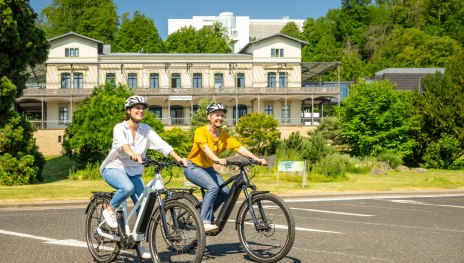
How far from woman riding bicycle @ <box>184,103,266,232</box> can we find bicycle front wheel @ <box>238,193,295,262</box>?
492 mm

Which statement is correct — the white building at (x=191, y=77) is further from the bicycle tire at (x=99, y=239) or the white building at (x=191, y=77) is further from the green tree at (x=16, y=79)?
the bicycle tire at (x=99, y=239)

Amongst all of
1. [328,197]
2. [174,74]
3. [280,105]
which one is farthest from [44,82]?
[328,197]

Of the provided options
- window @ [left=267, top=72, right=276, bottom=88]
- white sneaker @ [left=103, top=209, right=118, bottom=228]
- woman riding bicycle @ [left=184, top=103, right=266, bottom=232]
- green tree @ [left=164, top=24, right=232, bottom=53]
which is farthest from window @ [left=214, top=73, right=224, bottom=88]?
white sneaker @ [left=103, top=209, right=118, bottom=228]

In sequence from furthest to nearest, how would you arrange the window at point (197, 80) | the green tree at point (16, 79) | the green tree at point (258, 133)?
the window at point (197, 80) → the green tree at point (258, 133) → the green tree at point (16, 79)

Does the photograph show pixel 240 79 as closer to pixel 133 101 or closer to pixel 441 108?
pixel 441 108

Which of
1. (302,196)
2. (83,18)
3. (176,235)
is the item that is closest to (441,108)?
(302,196)

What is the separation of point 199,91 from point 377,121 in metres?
24.1

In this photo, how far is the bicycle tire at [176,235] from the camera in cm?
733

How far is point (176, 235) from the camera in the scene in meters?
7.52

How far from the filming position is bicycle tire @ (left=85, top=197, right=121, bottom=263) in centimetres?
838

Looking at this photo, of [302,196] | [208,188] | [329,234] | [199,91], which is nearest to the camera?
[208,188]

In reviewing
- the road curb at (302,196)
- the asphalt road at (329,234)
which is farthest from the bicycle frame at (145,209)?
the road curb at (302,196)

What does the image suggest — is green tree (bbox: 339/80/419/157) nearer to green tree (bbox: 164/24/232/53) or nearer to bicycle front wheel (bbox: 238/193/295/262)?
bicycle front wheel (bbox: 238/193/295/262)

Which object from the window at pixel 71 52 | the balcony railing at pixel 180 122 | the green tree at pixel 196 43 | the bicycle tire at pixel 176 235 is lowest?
the bicycle tire at pixel 176 235
